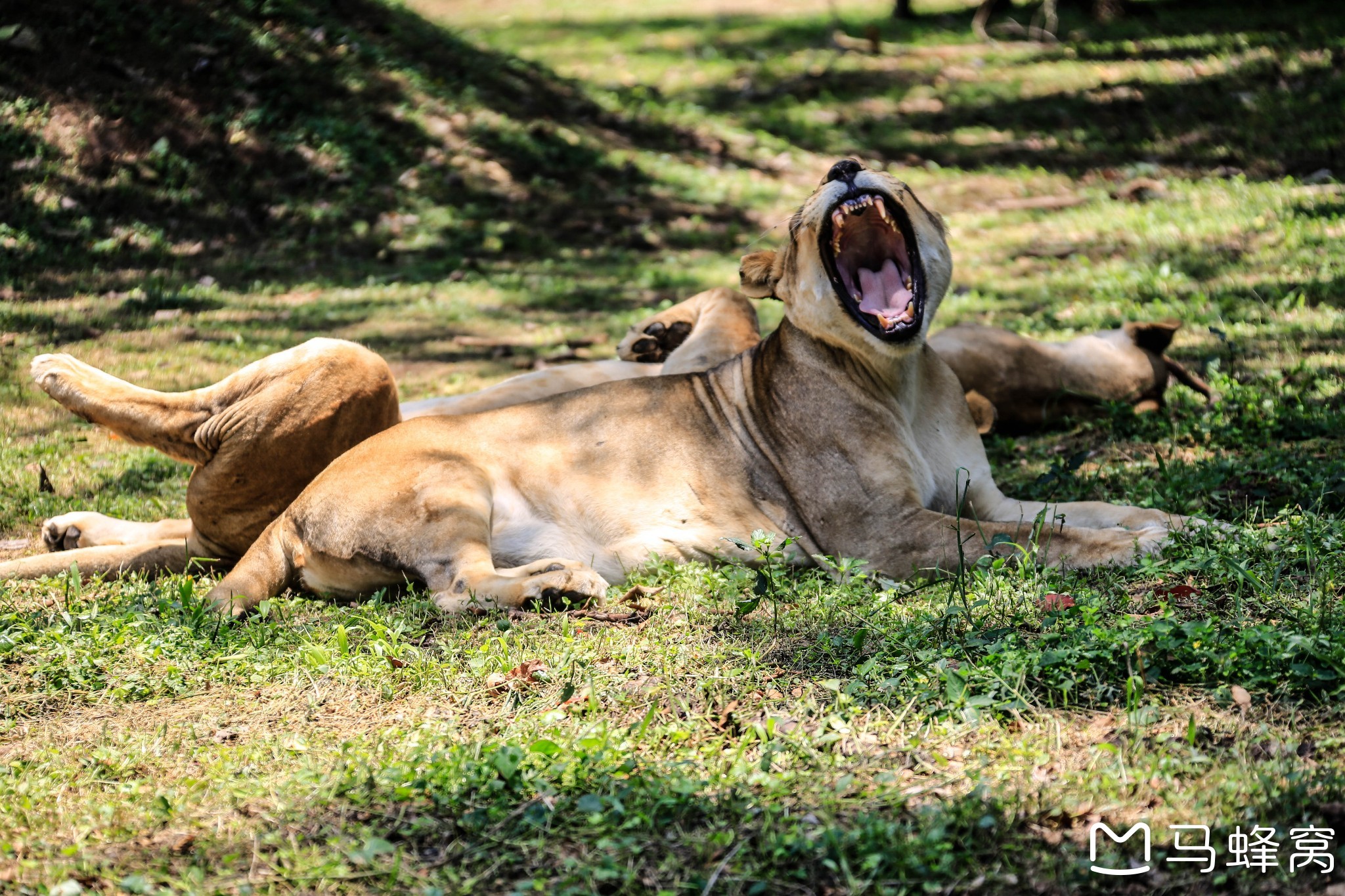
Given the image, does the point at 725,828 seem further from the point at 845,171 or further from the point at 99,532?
the point at 99,532

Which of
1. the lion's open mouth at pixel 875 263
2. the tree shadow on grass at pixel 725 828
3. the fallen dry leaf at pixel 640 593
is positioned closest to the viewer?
the tree shadow on grass at pixel 725 828

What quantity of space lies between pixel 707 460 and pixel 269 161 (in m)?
9.45

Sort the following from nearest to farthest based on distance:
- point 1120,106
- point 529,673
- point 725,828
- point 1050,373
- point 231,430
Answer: point 725,828 → point 529,673 → point 231,430 → point 1050,373 → point 1120,106

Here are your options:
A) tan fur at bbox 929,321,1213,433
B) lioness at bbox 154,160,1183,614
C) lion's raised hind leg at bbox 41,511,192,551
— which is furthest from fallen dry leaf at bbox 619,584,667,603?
tan fur at bbox 929,321,1213,433

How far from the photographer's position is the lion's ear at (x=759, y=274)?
19.6ft

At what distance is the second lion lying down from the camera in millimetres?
5375

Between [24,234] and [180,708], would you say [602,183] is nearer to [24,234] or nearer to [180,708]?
[24,234]

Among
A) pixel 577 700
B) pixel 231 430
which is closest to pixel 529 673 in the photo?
pixel 577 700

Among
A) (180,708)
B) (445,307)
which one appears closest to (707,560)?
(180,708)

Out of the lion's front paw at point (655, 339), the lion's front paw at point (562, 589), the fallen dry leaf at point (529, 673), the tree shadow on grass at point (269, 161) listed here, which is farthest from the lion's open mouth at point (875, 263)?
the tree shadow on grass at point (269, 161)

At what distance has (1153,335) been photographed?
7605 millimetres

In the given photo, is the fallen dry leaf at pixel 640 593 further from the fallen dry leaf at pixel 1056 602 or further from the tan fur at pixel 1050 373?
the tan fur at pixel 1050 373

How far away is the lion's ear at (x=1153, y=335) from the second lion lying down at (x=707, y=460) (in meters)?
2.08

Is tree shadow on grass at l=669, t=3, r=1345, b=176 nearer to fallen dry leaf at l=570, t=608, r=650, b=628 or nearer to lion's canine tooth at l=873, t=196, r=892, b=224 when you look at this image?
lion's canine tooth at l=873, t=196, r=892, b=224
